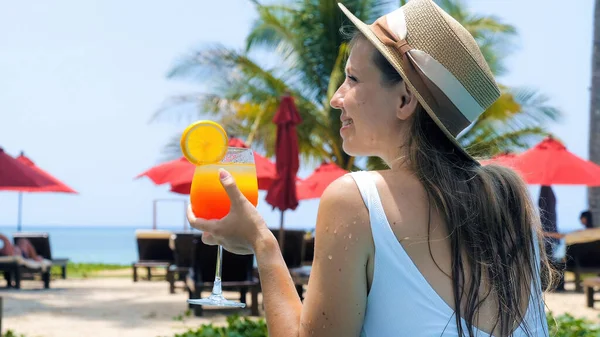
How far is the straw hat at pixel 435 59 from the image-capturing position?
1.65 m

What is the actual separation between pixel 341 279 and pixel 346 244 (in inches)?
2.7

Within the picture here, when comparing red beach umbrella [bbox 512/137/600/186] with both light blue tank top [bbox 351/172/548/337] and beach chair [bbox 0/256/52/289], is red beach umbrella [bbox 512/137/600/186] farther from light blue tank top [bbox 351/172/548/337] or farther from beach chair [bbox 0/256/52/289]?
light blue tank top [bbox 351/172/548/337]

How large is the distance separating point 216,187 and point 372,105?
23.7 inches

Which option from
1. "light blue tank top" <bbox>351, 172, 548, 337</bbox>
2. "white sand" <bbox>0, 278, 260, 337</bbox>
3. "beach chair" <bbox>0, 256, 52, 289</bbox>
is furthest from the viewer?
"beach chair" <bbox>0, 256, 52, 289</bbox>

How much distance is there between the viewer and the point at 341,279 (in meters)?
1.52

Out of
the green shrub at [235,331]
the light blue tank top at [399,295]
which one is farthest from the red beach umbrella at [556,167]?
the light blue tank top at [399,295]

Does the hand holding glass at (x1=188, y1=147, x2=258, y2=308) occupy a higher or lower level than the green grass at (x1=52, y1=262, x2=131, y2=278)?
higher

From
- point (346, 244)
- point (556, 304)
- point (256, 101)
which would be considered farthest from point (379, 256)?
point (256, 101)

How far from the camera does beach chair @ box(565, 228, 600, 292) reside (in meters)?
12.5

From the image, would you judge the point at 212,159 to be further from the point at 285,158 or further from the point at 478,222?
the point at 285,158

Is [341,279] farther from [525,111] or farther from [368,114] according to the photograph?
[525,111]

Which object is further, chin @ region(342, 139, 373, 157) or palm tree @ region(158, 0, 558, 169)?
palm tree @ region(158, 0, 558, 169)

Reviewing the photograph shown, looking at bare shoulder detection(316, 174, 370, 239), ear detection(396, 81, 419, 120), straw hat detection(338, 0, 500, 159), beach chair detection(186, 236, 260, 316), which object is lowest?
beach chair detection(186, 236, 260, 316)

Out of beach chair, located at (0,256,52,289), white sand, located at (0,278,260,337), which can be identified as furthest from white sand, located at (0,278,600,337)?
beach chair, located at (0,256,52,289)
